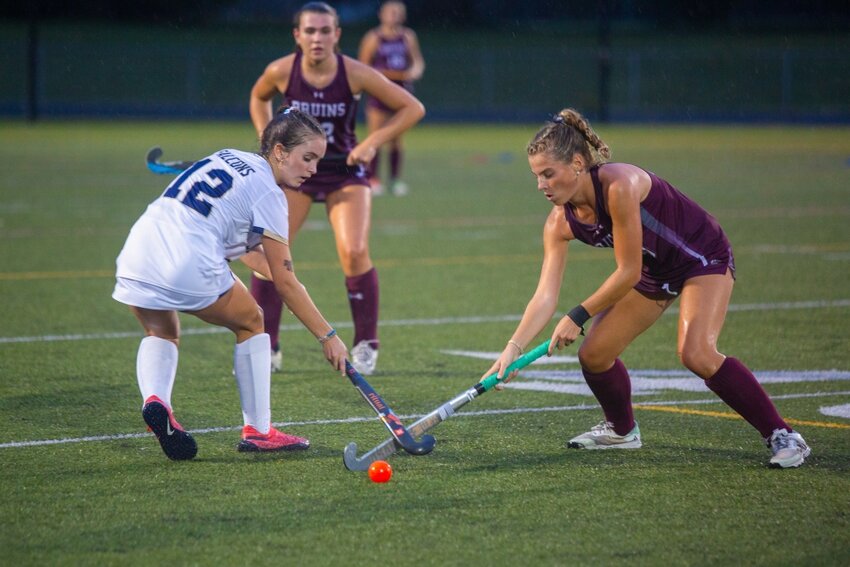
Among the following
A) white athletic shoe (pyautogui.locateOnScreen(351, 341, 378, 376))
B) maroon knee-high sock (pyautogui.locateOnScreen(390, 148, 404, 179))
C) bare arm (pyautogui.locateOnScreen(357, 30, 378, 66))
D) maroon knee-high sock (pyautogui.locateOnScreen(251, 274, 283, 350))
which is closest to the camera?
white athletic shoe (pyautogui.locateOnScreen(351, 341, 378, 376))

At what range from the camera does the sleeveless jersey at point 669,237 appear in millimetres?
5035

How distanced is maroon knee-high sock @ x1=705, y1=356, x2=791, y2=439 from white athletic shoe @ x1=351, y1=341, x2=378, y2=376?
93.1 inches

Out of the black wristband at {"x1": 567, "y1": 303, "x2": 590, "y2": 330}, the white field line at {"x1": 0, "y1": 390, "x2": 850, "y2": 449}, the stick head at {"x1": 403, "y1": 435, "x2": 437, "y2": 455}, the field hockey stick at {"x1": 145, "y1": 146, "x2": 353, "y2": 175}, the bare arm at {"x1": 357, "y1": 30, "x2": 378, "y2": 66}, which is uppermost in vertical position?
the field hockey stick at {"x1": 145, "y1": 146, "x2": 353, "y2": 175}

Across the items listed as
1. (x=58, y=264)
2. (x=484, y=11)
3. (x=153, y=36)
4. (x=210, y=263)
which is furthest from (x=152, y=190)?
(x=484, y=11)

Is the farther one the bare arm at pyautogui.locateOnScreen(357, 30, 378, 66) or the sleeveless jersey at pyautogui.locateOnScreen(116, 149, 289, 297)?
the bare arm at pyautogui.locateOnScreen(357, 30, 378, 66)

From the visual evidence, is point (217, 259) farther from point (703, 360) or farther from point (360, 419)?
point (703, 360)

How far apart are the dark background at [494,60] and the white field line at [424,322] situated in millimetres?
24948

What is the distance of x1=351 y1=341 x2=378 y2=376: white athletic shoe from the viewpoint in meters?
6.96

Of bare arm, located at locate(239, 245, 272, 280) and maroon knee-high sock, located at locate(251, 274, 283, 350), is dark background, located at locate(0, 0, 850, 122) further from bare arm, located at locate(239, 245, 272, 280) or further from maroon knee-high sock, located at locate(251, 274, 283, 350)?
bare arm, located at locate(239, 245, 272, 280)

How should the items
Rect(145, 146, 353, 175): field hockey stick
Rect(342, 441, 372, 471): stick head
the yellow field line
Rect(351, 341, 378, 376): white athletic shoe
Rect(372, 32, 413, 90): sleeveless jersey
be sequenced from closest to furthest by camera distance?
Rect(342, 441, 372, 471): stick head, the yellow field line, Rect(145, 146, 353, 175): field hockey stick, Rect(351, 341, 378, 376): white athletic shoe, Rect(372, 32, 413, 90): sleeveless jersey

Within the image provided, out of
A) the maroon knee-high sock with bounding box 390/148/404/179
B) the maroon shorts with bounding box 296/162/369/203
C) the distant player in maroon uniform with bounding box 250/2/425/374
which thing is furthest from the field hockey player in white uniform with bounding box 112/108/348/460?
the maroon knee-high sock with bounding box 390/148/404/179

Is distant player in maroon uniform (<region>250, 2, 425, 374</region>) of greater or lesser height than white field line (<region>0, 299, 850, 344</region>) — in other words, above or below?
above

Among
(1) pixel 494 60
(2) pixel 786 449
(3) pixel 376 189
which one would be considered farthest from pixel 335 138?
(1) pixel 494 60

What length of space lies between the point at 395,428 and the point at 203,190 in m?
1.18
